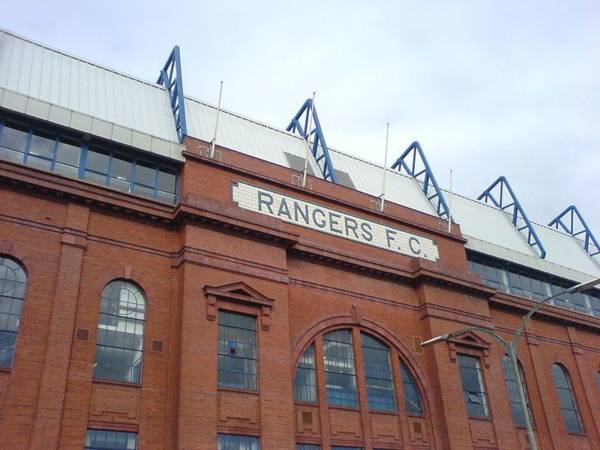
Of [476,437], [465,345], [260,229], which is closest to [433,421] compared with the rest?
[476,437]

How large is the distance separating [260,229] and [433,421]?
10.4 meters

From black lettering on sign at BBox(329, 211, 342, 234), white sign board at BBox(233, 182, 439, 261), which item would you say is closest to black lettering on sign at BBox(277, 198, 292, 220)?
white sign board at BBox(233, 182, 439, 261)

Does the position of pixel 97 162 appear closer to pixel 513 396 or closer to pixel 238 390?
pixel 238 390

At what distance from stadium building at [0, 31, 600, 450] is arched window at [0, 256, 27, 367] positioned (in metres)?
0.05

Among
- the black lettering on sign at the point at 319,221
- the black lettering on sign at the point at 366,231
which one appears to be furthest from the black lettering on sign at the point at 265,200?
the black lettering on sign at the point at 366,231

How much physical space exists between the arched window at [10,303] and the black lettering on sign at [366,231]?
1445 centimetres

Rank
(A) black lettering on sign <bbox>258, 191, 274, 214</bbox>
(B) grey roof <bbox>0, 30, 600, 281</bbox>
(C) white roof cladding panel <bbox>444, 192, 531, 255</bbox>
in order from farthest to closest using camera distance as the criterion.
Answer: (C) white roof cladding panel <bbox>444, 192, 531, 255</bbox> < (A) black lettering on sign <bbox>258, 191, 274, 214</bbox> < (B) grey roof <bbox>0, 30, 600, 281</bbox>

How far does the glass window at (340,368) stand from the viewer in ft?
Result: 78.8

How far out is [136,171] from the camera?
23.9m

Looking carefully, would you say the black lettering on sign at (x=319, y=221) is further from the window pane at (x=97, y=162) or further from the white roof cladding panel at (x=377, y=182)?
the window pane at (x=97, y=162)

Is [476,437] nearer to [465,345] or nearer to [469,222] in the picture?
[465,345]

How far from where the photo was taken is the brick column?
17.4 m

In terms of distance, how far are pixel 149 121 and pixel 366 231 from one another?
10.6 meters

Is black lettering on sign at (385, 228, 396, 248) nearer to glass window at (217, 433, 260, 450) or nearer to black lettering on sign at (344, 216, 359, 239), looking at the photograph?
black lettering on sign at (344, 216, 359, 239)
